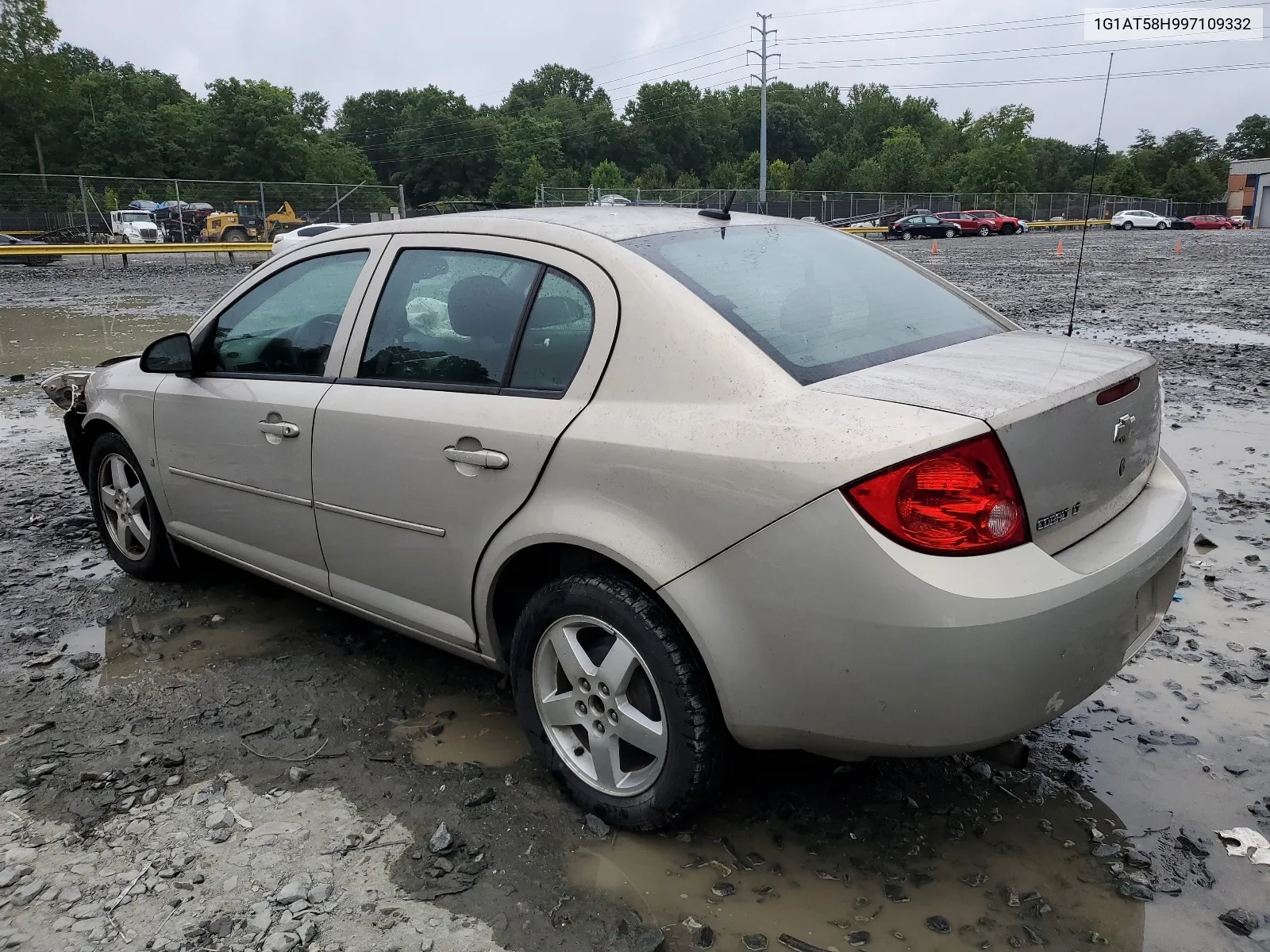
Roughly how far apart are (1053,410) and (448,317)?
1.80 m

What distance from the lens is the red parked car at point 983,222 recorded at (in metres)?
48.8

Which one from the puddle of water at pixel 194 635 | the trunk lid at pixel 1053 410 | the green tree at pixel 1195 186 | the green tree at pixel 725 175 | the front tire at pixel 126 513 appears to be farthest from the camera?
the green tree at pixel 725 175

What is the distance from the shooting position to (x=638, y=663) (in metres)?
2.55

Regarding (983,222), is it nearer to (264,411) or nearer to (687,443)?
(264,411)

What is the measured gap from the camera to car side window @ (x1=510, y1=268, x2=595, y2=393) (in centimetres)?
272

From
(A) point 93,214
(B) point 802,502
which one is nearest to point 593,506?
(B) point 802,502

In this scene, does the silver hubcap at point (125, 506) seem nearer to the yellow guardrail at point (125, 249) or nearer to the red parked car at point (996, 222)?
the yellow guardrail at point (125, 249)

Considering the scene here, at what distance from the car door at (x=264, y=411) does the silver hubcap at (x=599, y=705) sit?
1145 mm

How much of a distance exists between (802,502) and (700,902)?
1.08 meters

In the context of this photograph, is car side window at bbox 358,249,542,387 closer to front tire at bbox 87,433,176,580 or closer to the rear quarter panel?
the rear quarter panel

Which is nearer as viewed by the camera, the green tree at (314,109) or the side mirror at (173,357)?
the side mirror at (173,357)

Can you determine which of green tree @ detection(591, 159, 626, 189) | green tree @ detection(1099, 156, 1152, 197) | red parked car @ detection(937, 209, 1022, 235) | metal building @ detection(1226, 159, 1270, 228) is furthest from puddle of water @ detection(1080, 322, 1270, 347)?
green tree @ detection(591, 159, 626, 189)

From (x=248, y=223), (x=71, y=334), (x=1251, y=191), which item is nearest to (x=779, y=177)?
(x=1251, y=191)

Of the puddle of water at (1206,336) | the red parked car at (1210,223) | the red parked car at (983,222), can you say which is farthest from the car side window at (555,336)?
the red parked car at (1210,223)
